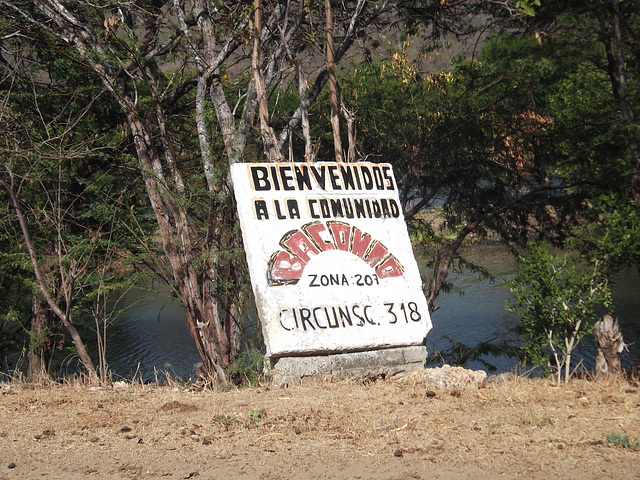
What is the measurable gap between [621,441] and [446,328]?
48.1 feet

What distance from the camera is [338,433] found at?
5012 millimetres

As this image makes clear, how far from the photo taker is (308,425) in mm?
5219

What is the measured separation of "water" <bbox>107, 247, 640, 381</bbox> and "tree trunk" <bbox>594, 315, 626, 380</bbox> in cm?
782

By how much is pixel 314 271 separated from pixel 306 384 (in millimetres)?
1156

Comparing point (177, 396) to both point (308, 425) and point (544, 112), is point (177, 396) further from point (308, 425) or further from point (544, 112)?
point (544, 112)

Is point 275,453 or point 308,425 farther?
point 308,425

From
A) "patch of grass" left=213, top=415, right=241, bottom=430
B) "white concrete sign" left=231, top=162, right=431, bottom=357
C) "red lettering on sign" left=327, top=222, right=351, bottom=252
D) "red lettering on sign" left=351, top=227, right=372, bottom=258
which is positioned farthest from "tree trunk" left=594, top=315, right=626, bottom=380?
"patch of grass" left=213, top=415, right=241, bottom=430

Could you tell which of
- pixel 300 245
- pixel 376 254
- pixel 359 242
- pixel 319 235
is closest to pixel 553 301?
pixel 376 254

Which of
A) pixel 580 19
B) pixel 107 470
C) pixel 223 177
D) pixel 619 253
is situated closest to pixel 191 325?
pixel 223 177

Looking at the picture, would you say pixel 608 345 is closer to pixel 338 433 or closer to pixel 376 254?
pixel 376 254

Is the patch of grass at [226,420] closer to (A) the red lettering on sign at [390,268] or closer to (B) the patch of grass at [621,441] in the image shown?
(A) the red lettering on sign at [390,268]

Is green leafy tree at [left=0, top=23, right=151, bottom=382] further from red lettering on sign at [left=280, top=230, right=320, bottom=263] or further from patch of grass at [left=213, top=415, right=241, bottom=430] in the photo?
patch of grass at [left=213, top=415, right=241, bottom=430]

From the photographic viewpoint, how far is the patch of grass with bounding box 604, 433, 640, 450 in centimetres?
439

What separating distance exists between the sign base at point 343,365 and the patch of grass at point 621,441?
2661 millimetres
